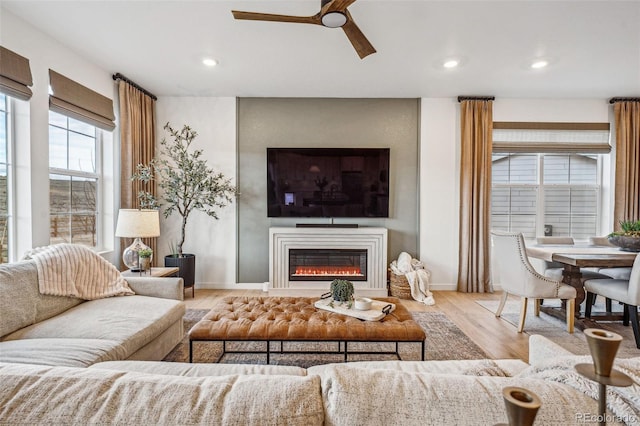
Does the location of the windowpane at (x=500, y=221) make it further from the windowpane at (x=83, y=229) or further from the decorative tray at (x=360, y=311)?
the windowpane at (x=83, y=229)

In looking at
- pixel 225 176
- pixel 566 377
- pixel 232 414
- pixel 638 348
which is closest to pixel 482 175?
pixel 638 348

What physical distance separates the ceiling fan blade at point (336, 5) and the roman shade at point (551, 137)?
3261 millimetres

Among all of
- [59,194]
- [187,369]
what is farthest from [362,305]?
[59,194]

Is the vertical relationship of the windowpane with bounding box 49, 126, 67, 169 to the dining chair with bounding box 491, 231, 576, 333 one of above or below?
above

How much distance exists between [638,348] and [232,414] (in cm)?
336

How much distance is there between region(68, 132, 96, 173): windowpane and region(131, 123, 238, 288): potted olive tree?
43cm

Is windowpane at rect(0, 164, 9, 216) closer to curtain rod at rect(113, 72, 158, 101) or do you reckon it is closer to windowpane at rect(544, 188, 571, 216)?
curtain rod at rect(113, 72, 158, 101)

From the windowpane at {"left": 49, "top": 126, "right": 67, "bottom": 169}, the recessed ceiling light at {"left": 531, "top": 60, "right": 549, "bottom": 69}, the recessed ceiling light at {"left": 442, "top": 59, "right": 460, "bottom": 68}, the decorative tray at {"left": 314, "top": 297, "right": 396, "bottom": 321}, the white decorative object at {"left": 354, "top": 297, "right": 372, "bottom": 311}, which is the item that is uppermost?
the recessed ceiling light at {"left": 531, "top": 60, "right": 549, "bottom": 69}

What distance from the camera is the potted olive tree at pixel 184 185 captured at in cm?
380

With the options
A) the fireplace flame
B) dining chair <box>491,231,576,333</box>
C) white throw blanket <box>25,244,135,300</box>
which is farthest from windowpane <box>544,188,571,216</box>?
white throw blanket <box>25,244,135,300</box>

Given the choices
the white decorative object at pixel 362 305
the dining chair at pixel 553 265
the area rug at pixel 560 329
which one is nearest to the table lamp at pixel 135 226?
the white decorative object at pixel 362 305

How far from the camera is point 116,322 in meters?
1.92

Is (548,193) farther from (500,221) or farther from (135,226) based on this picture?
(135,226)

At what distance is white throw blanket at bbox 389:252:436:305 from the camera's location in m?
3.85
